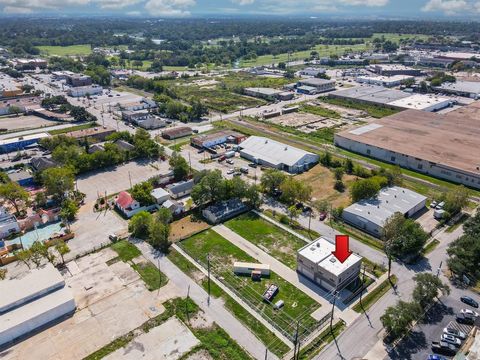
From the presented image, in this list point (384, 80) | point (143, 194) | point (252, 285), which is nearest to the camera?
point (252, 285)

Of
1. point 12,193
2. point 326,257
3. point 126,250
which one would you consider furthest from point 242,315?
point 12,193

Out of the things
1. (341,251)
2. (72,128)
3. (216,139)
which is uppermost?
(341,251)

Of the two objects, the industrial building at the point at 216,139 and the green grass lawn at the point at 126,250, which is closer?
the green grass lawn at the point at 126,250

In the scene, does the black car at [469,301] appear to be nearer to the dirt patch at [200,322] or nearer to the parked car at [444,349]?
the parked car at [444,349]

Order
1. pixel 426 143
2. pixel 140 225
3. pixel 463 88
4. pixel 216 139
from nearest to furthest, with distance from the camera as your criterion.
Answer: pixel 140 225 < pixel 426 143 < pixel 216 139 < pixel 463 88

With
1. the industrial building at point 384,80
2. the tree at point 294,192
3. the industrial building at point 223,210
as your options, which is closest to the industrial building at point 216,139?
the industrial building at point 223,210

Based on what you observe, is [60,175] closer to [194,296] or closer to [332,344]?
[194,296]

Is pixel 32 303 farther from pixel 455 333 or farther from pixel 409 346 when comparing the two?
pixel 455 333

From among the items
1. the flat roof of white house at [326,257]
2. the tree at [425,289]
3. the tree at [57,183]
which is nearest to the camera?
the tree at [425,289]

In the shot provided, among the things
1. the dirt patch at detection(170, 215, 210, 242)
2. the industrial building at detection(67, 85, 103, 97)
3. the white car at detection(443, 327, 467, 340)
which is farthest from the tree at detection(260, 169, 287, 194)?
the industrial building at detection(67, 85, 103, 97)
